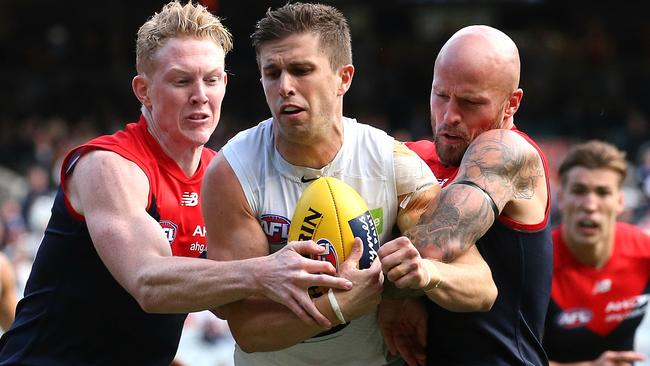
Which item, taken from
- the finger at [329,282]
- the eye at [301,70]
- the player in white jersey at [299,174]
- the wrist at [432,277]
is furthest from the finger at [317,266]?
the eye at [301,70]

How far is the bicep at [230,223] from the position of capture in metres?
4.48

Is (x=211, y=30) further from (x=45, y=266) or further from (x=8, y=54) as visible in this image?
(x=8, y=54)

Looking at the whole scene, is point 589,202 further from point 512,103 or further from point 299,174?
point 299,174

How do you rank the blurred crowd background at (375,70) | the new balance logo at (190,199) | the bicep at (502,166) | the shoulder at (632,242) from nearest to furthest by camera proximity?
the bicep at (502,166) < the new balance logo at (190,199) < the shoulder at (632,242) < the blurred crowd background at (375,70)

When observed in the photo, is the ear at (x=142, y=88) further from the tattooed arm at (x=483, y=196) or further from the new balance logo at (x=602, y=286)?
the new balance logo at (x=602, y=286)

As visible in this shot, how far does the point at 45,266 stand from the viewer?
5.15m

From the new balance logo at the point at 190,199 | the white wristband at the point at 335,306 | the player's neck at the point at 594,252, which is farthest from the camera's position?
the player's neck at the point at 594,252

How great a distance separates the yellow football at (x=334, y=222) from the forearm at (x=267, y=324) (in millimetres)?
146

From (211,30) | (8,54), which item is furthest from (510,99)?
(8,54)

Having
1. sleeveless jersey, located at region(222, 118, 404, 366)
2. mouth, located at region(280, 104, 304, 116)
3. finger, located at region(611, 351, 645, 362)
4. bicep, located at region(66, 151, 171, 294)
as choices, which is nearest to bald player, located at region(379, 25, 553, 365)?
sleeveless jersey, located at region(222, 118, 404, 366)

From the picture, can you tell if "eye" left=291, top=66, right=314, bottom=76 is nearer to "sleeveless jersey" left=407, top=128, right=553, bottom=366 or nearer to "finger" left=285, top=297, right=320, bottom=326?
"sleeveless jersey" left=407, top=128, right=553, bottom=366

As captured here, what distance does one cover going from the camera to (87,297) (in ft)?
16.7

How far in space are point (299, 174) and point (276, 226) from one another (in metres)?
0.26

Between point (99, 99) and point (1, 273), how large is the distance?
1238 cm
